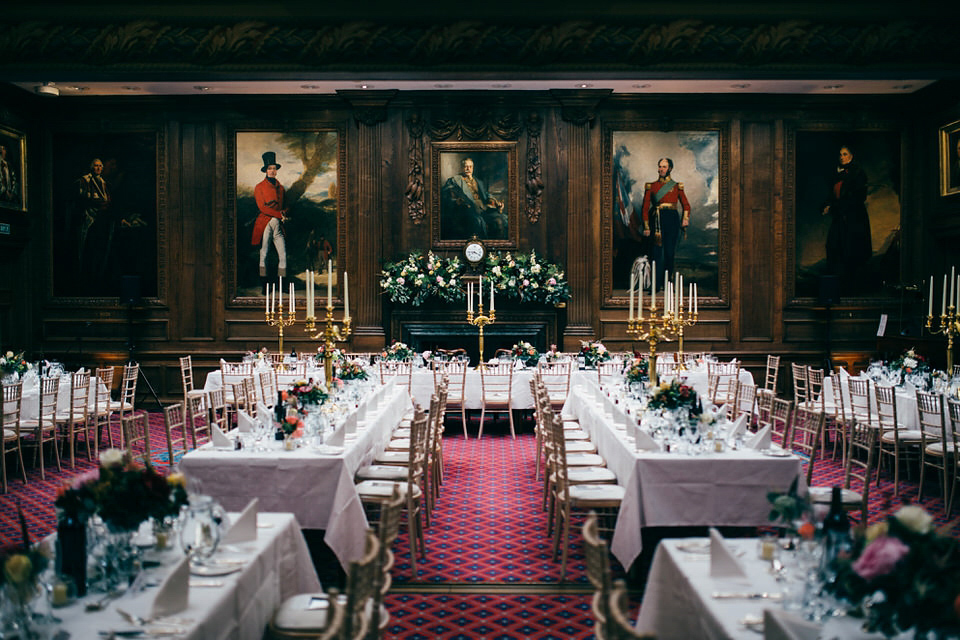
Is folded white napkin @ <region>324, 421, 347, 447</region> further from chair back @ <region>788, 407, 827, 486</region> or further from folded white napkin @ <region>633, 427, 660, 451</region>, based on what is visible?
chair back @ <region>788, 407, 827, 486</region>

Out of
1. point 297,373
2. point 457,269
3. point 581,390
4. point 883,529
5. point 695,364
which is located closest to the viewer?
point 883,529

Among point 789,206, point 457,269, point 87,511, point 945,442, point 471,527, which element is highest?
point 789,206

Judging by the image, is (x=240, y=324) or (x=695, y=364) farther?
(x=240, y=324)

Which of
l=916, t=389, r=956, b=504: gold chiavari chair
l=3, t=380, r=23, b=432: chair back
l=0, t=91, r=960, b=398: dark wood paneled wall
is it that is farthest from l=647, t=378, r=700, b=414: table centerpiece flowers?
l=0, t=91, r=960, b=398: dark wood paneled wall

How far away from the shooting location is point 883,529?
2.42 m

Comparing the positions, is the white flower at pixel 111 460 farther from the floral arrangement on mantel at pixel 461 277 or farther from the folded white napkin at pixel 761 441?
the floral arrangement on mantel at pixel 461 277

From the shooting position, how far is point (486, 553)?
5.60 m

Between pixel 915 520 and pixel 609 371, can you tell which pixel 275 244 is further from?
pixel 915 520

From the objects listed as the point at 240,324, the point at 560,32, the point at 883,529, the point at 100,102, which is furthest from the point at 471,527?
the point at 100,102

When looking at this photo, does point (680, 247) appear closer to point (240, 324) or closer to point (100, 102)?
point (240, 324)

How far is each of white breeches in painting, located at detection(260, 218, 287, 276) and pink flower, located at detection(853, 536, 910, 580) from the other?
1178 cm

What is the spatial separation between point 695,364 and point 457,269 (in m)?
4.16

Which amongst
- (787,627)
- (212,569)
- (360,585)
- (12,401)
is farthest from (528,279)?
(787,627)

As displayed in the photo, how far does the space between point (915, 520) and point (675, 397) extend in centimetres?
313
